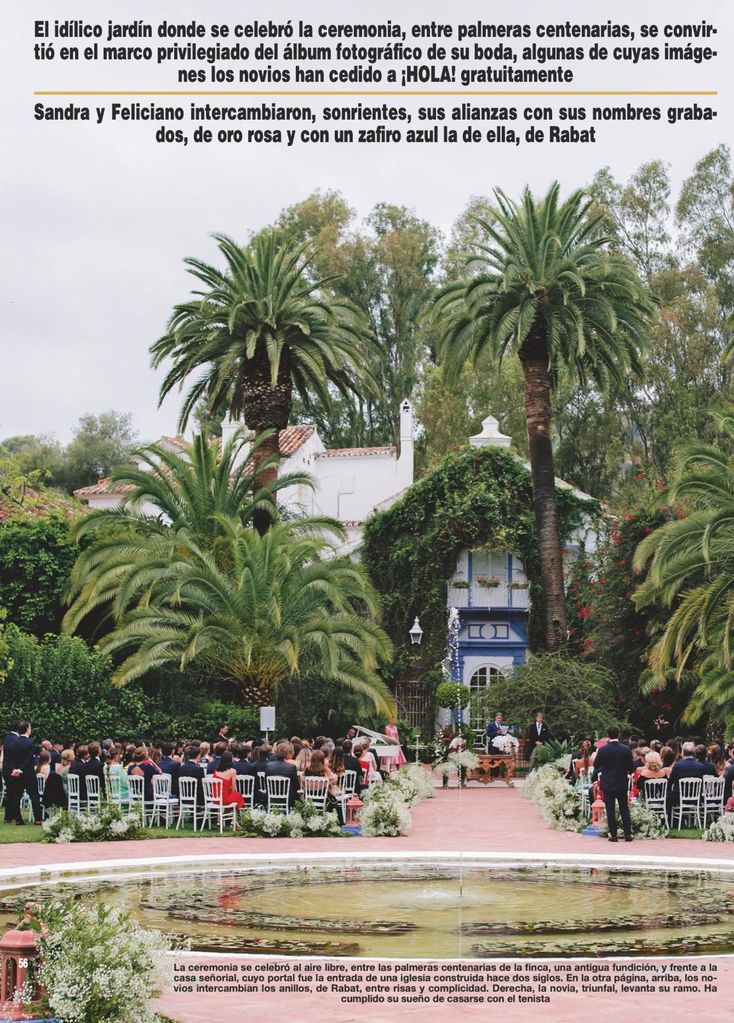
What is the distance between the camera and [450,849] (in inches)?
693

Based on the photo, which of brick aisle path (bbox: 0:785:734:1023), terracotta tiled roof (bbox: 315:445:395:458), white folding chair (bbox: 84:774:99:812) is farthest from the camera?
terracotta tiled roof (bbox: 315:445:395:458)

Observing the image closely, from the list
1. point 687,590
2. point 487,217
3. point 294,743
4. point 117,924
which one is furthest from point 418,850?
point 487,217

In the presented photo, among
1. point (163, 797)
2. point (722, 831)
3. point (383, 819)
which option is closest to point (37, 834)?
point (163, 797)

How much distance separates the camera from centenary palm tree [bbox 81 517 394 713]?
2917 centimetres

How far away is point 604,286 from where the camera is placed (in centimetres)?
3509

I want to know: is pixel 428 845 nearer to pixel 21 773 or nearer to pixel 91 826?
pixel 91 826

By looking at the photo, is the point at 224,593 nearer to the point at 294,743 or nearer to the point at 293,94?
the point at 294,743

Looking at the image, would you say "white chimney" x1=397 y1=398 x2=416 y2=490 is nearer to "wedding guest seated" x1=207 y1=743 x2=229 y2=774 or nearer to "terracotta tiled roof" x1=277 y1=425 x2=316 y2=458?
"terracotta tiled roof" x1=277 y1=425 x2=316 y2=458

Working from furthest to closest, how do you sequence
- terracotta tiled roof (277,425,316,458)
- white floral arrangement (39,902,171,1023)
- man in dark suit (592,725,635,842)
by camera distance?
terracotta tiled roof (277,425,316,458) → man in dark suit (592,725,635,842) → white floral arrangement (39,902,171,1023)

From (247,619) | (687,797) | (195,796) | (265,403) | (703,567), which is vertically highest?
(265,403)

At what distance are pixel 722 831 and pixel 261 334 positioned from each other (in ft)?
64.0

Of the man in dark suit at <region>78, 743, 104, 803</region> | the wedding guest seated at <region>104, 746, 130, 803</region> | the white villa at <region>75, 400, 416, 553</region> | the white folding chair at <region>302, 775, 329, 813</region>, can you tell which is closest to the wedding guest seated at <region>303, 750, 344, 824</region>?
the white folding chair at <region>302, 775, 329, 813</region>

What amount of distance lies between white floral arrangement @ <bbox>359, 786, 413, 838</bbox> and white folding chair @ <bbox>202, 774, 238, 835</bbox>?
201 centimetres

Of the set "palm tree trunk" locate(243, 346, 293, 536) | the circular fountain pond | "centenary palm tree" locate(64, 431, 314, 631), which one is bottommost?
the circular fountain pond
